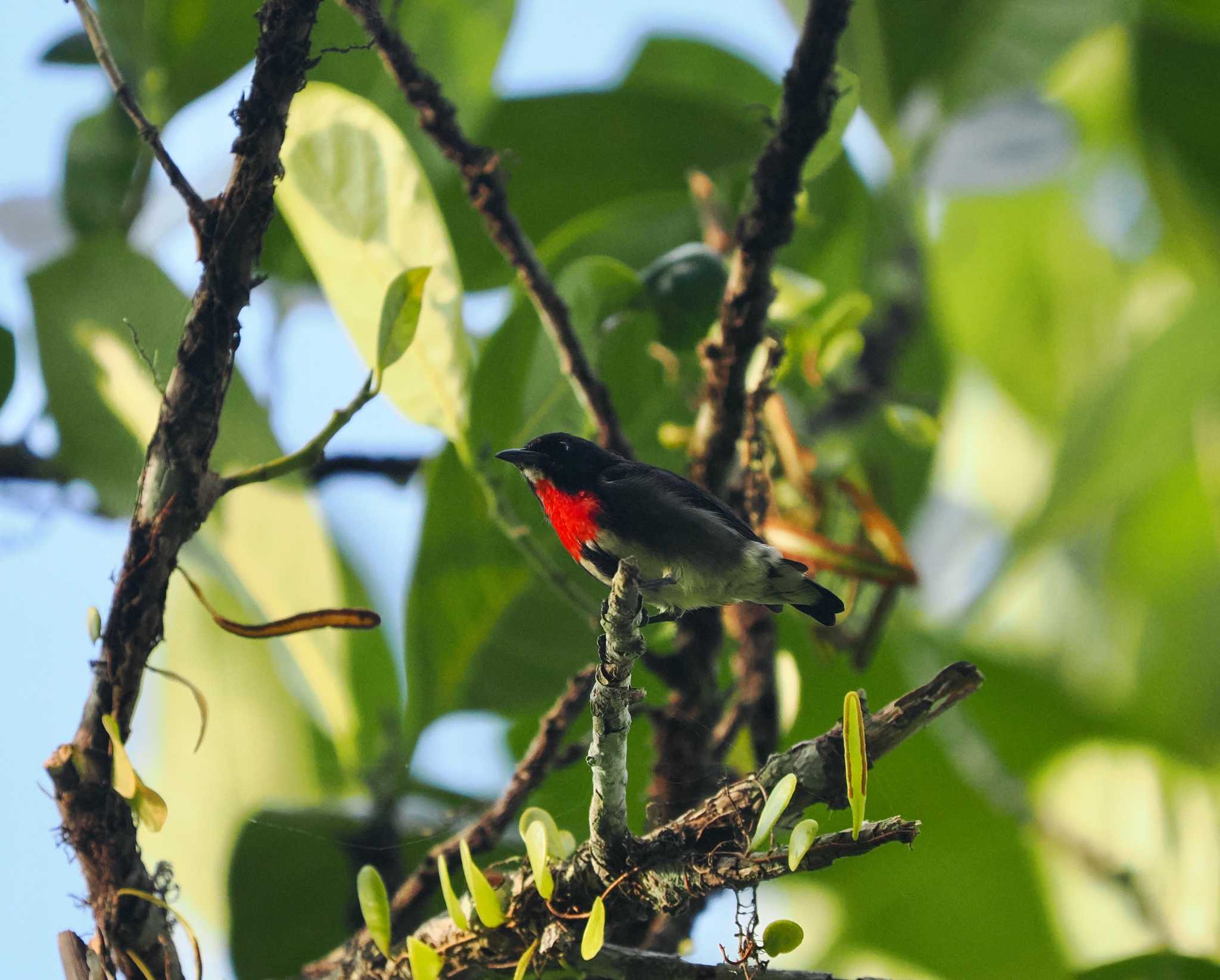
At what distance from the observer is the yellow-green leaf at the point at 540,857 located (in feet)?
1.92

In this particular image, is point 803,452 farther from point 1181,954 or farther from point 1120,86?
point 1120,86

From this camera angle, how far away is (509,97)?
3.93 ft

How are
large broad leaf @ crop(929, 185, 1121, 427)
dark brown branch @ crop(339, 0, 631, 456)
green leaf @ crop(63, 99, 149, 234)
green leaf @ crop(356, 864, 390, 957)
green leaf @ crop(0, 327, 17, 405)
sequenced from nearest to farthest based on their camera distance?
green leaf @ crop(356, 864, 390, 957), dark brown branch @ crop(339, 0, 631, 456), green leaf @ crop(0, 327, 17, 405), green leaf @ crop(63, 99, 149, 234), large broad leaf @ crop(929, 185, 1121, 427)

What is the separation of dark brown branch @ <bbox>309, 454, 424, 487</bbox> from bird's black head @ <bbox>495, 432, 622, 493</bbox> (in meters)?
0.65

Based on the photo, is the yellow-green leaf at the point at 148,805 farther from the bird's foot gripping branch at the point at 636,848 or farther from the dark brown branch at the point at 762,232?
the dark brown branch at the point at 762,232

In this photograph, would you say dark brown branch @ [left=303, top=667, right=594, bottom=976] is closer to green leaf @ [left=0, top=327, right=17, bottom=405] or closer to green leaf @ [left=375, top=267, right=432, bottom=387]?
green leaf @ [left=375, top=267, right=432, bottom=387]

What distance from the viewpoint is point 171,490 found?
1.99 ft

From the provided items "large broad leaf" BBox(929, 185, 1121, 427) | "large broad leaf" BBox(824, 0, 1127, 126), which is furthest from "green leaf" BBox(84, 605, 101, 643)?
"large broad leaf" BBox(929, 185, 1121, 427)

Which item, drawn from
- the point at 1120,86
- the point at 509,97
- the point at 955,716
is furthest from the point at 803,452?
the point at 1120,86

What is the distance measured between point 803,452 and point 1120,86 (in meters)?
1.54

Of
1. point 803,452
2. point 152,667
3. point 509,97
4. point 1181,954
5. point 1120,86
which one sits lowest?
point 1181,954

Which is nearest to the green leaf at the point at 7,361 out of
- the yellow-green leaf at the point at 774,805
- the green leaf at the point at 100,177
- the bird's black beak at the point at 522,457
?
the green leaf at the point at 100,177

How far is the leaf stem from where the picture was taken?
64cm

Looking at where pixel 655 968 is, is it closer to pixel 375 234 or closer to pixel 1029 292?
pixel 375 234
